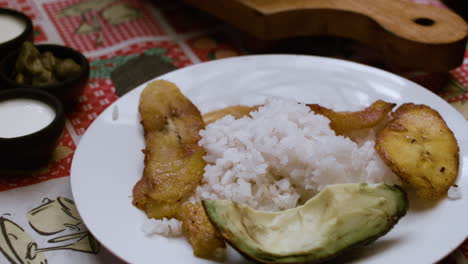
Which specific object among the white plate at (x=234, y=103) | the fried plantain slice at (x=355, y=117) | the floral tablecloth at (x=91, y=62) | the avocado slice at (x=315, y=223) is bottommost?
the floral tablecloth at (x=91, y=62)

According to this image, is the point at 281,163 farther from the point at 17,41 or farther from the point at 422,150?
the point at 17,41

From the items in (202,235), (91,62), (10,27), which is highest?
(202,235)

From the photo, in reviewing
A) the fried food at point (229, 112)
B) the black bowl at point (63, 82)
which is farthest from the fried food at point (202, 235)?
the black bowl at point (63, 82)

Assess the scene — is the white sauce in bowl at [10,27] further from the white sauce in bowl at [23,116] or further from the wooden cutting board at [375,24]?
the wooden cutting board at [375,24]

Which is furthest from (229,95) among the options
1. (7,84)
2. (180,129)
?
(7,84)

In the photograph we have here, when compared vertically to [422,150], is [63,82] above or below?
below

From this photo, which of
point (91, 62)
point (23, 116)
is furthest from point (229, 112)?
point (91, 62)

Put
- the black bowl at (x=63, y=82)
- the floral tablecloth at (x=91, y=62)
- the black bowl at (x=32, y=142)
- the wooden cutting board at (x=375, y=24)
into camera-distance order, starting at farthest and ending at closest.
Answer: the wooden cutting board at (x=375, y=24) → the black bowl at (x=63, y=82) → the black bowl at (x=32, y=142) → the floral tablecloth at (x=91, y=62)
